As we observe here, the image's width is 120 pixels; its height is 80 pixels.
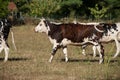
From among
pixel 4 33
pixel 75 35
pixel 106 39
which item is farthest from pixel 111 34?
pixel 4 33

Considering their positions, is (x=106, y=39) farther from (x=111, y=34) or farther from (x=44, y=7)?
(x=44, y=7)

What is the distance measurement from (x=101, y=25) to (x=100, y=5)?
142ft

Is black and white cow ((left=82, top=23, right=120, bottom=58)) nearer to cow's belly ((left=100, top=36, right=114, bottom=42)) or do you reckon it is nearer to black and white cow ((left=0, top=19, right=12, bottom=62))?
cow's belly ((left=100, top=36, right=114, bottom=42))

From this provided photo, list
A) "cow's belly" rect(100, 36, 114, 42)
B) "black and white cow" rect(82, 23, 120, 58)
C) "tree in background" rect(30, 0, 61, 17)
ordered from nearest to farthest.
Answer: "cow's belly" rect(100, 36, 114, 42), "black and white cow" rect(82, 23, 120, 58), "tree in background" rect(30, 0, 61, 17)

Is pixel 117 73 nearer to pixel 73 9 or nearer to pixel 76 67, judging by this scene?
pixel 76 67

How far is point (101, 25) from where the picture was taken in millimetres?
17156

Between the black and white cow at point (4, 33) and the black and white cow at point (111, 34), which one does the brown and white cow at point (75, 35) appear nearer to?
the black and white cow at point (111, 34)

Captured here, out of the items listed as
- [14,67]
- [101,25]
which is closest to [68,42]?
[101,25]

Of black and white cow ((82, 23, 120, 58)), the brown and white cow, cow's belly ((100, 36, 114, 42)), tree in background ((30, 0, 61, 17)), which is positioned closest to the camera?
the brown and white cow

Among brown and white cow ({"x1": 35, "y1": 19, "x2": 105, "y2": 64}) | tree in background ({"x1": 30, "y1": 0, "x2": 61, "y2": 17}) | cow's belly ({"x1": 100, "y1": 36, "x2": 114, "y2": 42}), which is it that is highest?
brown and white cow ({"x1": 35, "y1": 19, "x2": 105, "y2": 64})

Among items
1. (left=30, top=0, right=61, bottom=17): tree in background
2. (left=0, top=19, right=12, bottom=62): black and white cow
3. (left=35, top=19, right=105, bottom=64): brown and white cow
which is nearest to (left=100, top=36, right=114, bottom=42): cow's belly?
(left=35, top=19, right=105, bottom=64): brown and white cow

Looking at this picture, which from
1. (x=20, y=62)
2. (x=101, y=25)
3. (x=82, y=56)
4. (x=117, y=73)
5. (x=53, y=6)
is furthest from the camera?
(x=53, y=6)

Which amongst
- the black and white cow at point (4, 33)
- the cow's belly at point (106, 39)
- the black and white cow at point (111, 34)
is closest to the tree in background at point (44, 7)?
the black and white cow at point (111, 34)

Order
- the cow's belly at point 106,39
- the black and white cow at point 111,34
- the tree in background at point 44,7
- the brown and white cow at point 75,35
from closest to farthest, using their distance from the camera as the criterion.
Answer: the brown and white cow at point 75,35, the cow's belly at point 106,39, the black and white cow at point 111,34, the tree in background at point 44,7
